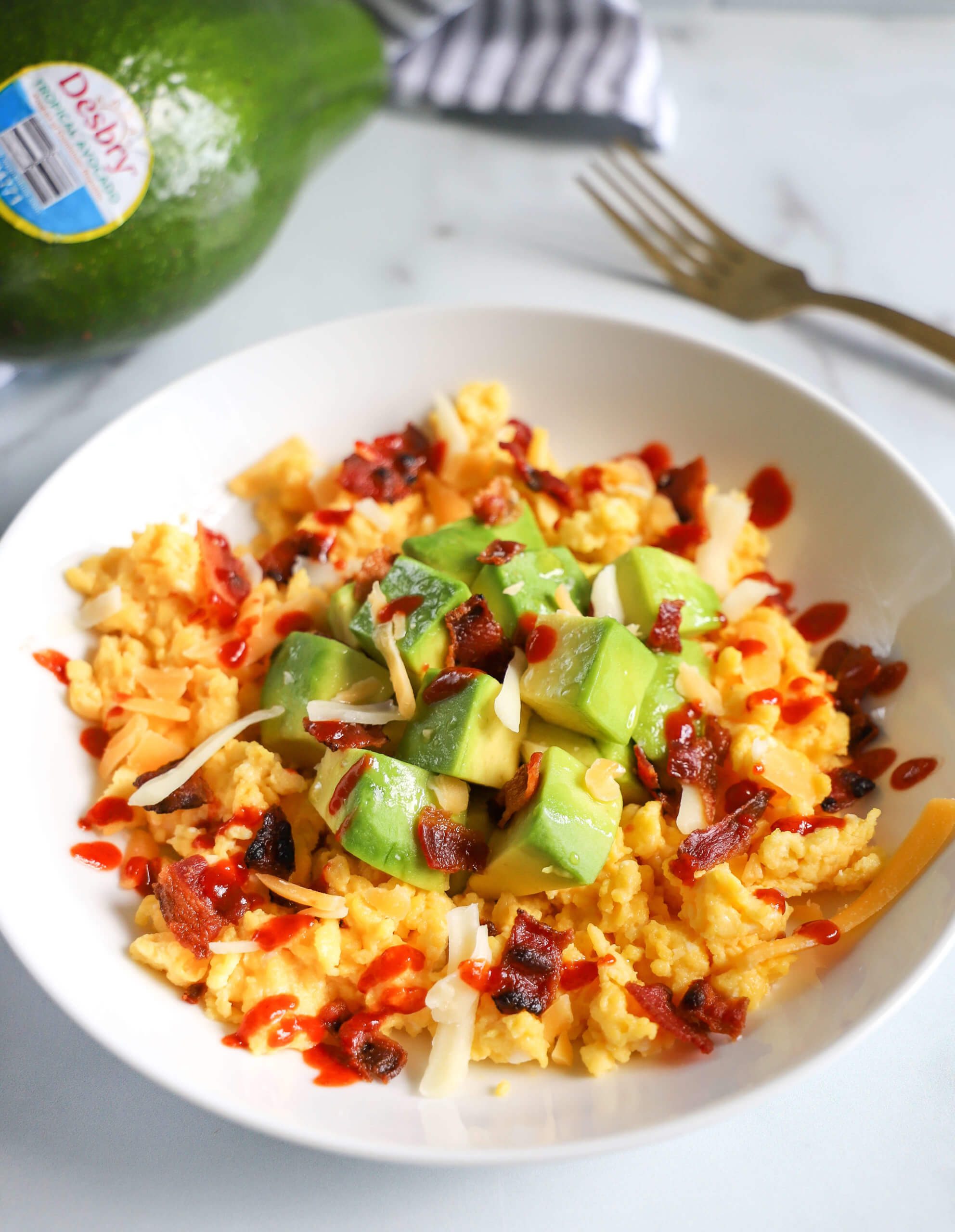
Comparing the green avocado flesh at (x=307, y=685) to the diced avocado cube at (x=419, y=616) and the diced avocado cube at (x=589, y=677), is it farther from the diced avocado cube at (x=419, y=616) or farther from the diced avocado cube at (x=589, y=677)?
the diced avocado cube at (x=589, y=677)

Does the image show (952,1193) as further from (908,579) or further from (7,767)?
(7,767)

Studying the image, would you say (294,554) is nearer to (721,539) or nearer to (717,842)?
(721,539)

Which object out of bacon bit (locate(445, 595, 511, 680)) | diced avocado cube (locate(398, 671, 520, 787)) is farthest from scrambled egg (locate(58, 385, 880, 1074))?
bacon bit (locate(445, 595, 511, 680))

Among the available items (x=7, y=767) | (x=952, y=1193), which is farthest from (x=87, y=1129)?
(x=952, y=1193)

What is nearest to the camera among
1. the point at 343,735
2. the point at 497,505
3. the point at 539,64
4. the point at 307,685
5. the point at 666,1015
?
the point at 666,1015

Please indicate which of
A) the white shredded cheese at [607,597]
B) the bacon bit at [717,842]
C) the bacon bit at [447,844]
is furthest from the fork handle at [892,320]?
the bacon bit at [447,844]

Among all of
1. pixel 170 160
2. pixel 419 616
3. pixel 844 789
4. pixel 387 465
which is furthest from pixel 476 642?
pixel 170 160

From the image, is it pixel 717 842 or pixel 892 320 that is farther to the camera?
pixel 892 320

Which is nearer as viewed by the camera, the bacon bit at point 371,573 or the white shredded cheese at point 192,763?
the white shredded cheese at point 192,763
